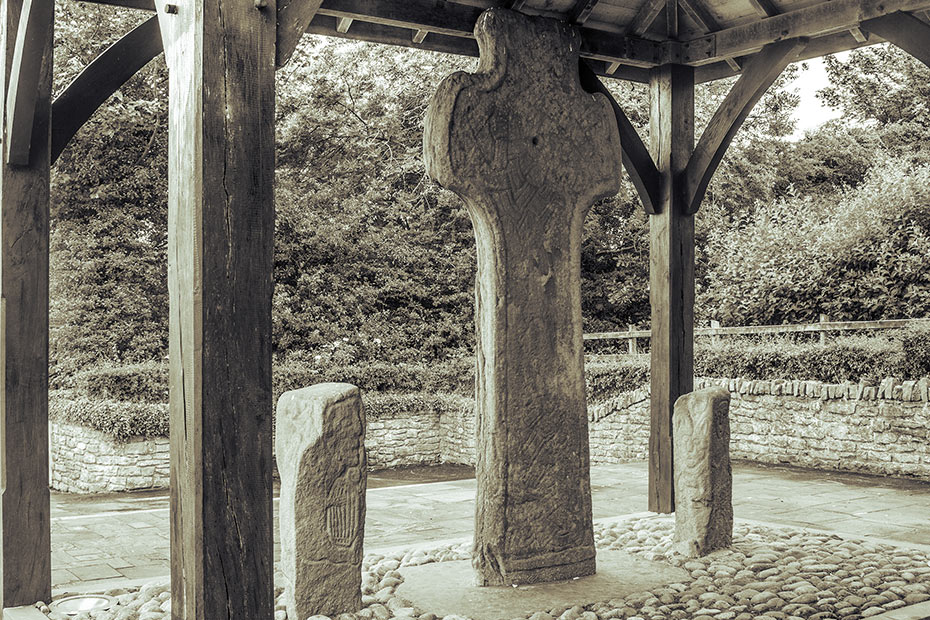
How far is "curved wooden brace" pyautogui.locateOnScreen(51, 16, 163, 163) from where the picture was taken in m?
4.88

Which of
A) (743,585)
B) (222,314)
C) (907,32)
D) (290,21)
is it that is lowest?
(743,585)

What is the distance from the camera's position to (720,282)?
1493 centimetres

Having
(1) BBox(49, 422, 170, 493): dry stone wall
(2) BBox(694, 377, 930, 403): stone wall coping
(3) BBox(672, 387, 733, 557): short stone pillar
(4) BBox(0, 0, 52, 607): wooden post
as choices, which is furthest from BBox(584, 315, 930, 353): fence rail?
(4) BBox(0, 0, 52, 607): wooden post

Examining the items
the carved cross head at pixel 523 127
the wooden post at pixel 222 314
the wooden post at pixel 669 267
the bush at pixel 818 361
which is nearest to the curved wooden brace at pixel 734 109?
the wooden post at pixel 669 267

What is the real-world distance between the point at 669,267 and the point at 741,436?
479 centimetres

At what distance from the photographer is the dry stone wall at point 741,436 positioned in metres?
9.14

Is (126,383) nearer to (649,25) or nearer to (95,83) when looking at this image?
(95,83)

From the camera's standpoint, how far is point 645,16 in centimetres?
635

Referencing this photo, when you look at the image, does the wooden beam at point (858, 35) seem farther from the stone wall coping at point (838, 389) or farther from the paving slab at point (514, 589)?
the stone wall coping at point (838, 389)

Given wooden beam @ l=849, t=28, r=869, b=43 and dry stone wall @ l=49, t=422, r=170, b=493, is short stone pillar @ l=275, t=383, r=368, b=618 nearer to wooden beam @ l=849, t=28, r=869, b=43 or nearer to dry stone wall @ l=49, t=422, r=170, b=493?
wooden beam @ l=849, t=28, r=869, b=43

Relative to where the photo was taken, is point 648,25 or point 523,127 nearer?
point 523,127

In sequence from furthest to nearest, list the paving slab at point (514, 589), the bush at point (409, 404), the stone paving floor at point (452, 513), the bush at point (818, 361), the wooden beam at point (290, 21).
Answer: the bush at point (409, 404) < the bush at point (818, 361) < the stone paving floor at point (452, 513) < the paving slab at point (514, 589) < the wooden beam at point (290, 21)

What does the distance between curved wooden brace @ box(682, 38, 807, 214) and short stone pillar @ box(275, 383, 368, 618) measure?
3.30 metres

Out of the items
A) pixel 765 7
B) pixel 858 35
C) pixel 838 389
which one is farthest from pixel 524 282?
pixel 838 389
